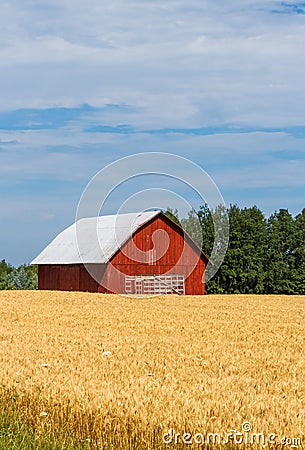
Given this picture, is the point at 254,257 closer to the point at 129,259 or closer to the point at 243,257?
the point at 243,257

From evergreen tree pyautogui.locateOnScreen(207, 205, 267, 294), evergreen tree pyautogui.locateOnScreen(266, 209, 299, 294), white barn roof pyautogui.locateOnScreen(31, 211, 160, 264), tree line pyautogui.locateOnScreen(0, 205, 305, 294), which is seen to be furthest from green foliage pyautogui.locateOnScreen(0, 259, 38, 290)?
evergreen tree pyautogui.locateOnScreen(266, 209, 299, 294)

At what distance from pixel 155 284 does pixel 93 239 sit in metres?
5.76

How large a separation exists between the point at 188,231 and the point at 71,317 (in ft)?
103

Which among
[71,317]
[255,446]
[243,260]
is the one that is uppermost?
[243,260]

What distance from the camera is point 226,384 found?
417 inches

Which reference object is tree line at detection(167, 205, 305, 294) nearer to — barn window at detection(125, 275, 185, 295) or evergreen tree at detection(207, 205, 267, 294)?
evergreen tree at detection(207, 205, 267, 294)

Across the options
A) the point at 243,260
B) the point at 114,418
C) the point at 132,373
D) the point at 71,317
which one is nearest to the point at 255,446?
the point at 114,418

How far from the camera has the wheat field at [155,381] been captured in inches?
314

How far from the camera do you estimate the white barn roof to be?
47469 millimetres

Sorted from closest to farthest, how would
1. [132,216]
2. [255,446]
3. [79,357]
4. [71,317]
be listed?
1. [255,446]
2. [79,357]
3. [71,317]
4. [132,216]

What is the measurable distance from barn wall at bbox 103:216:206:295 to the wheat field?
84.8ft

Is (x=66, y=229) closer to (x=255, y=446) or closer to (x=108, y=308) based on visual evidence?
(x=108, y=308)

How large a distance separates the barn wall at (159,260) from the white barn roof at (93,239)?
65cm

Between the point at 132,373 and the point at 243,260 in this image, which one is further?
the point at 243,260
